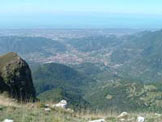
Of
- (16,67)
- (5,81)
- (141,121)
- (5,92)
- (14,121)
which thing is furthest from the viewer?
(16,67)

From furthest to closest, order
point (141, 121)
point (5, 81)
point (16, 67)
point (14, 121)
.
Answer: point (16, 67), point (5, 81), point (141, 121), point (14, 121)

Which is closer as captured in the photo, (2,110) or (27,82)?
(2,110)

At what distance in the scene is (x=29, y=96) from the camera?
20.7m

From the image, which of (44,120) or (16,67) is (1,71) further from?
(44,120)

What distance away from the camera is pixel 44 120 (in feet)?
33.3

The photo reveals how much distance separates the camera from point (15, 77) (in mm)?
21094

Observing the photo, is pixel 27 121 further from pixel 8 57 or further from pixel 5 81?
pixel 8 57

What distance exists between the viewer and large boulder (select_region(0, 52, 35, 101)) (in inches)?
787

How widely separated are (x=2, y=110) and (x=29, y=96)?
28.6 feet

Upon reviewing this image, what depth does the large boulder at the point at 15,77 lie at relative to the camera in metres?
20.0

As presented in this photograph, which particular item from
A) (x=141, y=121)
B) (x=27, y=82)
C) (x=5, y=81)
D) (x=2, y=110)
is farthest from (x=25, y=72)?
(x=141, y=121)

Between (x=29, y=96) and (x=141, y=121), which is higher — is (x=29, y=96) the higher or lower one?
the lower one

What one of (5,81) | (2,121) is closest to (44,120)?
(2,121)

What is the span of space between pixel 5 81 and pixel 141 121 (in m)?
10.9
